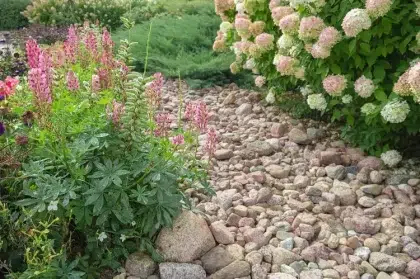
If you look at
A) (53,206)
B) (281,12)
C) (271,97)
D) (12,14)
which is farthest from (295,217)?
(12,14)

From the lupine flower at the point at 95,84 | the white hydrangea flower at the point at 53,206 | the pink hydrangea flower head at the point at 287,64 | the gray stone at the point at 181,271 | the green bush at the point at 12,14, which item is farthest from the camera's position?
the green bush at the point at 12,14

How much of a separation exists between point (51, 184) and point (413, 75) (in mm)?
2033

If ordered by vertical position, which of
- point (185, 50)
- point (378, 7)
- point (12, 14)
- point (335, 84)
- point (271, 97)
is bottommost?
point (12, 14)

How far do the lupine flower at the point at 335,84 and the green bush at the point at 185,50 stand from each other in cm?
229

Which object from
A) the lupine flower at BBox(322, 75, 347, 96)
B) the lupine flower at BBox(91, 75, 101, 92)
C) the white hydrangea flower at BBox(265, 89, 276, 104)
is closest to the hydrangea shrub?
the lupine flower at BBox(322, 75, 347, 96)

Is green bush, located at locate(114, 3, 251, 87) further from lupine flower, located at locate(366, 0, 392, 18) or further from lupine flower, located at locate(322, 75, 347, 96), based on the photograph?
lupine flower, located at locate(366, 0, 392, 18)

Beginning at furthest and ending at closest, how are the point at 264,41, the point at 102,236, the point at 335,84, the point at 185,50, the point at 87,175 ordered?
the point at 185,50 < the point at 264,41 < the point at 335,84 < the point at 87,175 < the point at 102,236

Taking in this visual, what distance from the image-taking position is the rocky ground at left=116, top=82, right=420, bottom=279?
2.93m

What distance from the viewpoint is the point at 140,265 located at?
285 centimetres

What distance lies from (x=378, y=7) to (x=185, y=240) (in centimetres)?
182

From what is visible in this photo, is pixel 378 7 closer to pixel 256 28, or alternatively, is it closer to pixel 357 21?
pixel 357 21

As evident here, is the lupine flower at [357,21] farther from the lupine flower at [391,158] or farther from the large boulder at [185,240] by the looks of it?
the large boulder at [185,240]

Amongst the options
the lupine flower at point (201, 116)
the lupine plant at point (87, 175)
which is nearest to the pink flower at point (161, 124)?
the lupine plant at point (87, 175)

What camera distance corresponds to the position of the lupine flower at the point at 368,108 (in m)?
3.71
